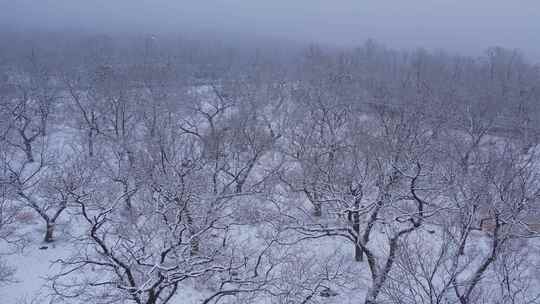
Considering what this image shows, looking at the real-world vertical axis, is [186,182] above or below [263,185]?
above

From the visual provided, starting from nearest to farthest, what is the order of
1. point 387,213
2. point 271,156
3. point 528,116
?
point 387,213 < point 271,156 < point 528,116

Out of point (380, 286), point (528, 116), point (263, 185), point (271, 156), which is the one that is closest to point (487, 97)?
point (528, 116)

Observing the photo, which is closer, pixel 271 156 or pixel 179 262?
pixel 179 262

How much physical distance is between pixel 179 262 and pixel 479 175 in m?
9.46

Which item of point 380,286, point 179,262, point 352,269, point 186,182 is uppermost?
point 186,182

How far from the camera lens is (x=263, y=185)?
58.9 ft

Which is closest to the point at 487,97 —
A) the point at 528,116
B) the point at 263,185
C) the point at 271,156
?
the point at 528,116

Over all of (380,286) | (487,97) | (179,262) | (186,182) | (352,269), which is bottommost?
(352,269)

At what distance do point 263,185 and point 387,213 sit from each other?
552 cm

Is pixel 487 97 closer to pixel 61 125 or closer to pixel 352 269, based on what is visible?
pixel 352 269

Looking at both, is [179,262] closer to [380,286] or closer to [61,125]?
[380,286]

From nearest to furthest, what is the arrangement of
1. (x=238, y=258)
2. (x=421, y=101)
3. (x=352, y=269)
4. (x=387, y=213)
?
(x=238, y=258), (x=352, y=269), (x=387, y=213), (x=421, y=101)

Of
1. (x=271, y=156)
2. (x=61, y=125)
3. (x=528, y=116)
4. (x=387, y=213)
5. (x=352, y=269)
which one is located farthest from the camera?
(x=61, y=125)

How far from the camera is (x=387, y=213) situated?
14.7m
